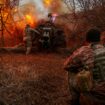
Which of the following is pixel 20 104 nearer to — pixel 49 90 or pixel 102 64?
pixel 49 90

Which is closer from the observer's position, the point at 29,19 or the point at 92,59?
the point at 92,59

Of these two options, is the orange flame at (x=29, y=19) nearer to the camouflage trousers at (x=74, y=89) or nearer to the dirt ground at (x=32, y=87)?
the dirt ground at (x=32, y=87)

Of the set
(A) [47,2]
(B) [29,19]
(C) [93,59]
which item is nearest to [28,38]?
(B) [29,19]

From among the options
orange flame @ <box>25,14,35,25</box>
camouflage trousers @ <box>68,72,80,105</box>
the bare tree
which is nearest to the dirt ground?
camouflage trousers @ <box>68,72,80,105</box>

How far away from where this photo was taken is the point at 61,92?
10.5 m

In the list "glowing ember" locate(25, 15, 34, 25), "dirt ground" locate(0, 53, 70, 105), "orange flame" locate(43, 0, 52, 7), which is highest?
"orange flame" locate(43, 0, 52, 7)

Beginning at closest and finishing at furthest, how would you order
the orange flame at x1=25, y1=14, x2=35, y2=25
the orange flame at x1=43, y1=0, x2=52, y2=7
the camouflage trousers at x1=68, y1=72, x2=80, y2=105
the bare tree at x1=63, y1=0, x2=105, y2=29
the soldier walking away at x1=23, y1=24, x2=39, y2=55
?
the camouflage trousers at x1=68, y1=72, x2=80, y2=105
the bare tree at x1=63, y1=0, x2=105, y2=29
the soldier walking away at x1=23, y1=24, x2=39, y2=55
the orange flame at x1=25, y1=14, x2=35, y2=25
the orange flame at x1=43, y1=0, x2=52, y2=7

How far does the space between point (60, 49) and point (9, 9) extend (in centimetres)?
422

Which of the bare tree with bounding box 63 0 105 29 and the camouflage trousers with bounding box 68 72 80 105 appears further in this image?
the bare tree with bounding box 63 0 105 29

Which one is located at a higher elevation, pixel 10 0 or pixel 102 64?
pixel 10 0

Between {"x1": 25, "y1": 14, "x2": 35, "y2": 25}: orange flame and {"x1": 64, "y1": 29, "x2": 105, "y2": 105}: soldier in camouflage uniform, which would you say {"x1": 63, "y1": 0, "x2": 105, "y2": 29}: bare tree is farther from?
{"x1": 64, "y1": 29, "x2": 105, "y2": 105}: soldier in camouflage uniform

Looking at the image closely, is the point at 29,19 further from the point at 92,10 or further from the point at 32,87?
the point at 32,87

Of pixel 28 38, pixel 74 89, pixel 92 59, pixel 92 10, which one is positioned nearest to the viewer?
pixel 92 59

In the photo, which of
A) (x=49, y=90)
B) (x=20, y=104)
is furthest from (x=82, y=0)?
(x=20, y=104)
